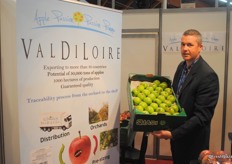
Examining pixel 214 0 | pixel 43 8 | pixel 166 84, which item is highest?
pixel 214 0

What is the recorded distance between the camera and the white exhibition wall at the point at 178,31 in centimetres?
329

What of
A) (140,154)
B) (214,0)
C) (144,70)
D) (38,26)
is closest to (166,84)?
(140,154)

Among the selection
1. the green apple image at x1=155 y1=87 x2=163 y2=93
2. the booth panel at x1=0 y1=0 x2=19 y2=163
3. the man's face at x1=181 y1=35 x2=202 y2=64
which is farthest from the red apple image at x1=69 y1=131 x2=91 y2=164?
the man's face at x1=181 y1=35 x2=202 y2=64

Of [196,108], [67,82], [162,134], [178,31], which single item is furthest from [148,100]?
[178,31]

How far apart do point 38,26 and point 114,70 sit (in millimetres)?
735

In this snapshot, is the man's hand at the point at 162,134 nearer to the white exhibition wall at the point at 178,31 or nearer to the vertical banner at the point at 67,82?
the vertical banner at the point at 67,82

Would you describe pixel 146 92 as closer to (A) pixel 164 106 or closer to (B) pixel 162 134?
(A) pixel 164 106

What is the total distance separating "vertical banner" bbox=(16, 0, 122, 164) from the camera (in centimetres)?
158

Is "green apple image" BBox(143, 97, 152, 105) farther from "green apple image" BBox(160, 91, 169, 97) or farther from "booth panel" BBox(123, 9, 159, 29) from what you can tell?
"booth panel" BBox(123, 9, 159, 29)

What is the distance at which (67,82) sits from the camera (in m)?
1.80

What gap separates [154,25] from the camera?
3438 millimetres

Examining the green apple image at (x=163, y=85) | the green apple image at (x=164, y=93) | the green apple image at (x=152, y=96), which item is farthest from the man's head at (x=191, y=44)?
the green apple image at (x=152, y=96)

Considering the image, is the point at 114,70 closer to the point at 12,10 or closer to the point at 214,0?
the point at 12,10

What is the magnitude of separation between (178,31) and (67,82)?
2076 millimetres
